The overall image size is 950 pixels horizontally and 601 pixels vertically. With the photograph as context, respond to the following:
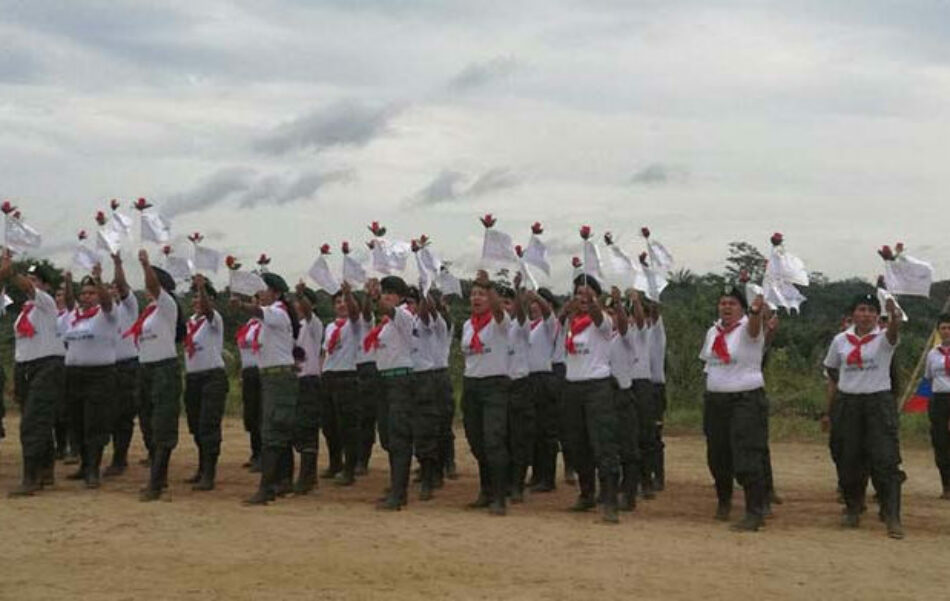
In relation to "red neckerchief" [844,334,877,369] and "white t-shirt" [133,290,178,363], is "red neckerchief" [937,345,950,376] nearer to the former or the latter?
"red neckerchief" [844,334,877,369]

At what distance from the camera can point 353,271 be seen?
11.3m

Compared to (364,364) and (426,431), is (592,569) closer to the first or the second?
(426,431)

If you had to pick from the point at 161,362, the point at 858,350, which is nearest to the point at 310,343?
the point at 161,362

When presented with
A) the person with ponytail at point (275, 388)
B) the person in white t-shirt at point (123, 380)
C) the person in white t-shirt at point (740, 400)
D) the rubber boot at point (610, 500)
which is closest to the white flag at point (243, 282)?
the person with ponytail at point (275, 388)

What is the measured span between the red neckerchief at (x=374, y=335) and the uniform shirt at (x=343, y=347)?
15.2 inches

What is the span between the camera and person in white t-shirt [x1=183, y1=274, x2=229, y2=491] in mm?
11227

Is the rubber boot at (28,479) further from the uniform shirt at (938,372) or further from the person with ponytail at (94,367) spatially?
the uniform shirt at (938,372)

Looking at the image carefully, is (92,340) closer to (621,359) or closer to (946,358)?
(621,359)

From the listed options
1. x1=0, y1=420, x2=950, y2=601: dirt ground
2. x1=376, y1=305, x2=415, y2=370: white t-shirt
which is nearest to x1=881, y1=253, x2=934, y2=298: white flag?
x1=0, y1=420, x2=950, y2=601: dirt ground

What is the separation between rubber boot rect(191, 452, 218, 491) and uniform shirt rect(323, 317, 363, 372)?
5.08 feet

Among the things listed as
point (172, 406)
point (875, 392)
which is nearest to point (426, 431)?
point (172, 406)

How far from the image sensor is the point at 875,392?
32.3ft

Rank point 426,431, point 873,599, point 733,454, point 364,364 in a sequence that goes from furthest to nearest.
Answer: point 364,364, point 426,431, point 733,454, point 873,599

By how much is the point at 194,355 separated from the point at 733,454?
5.08m
